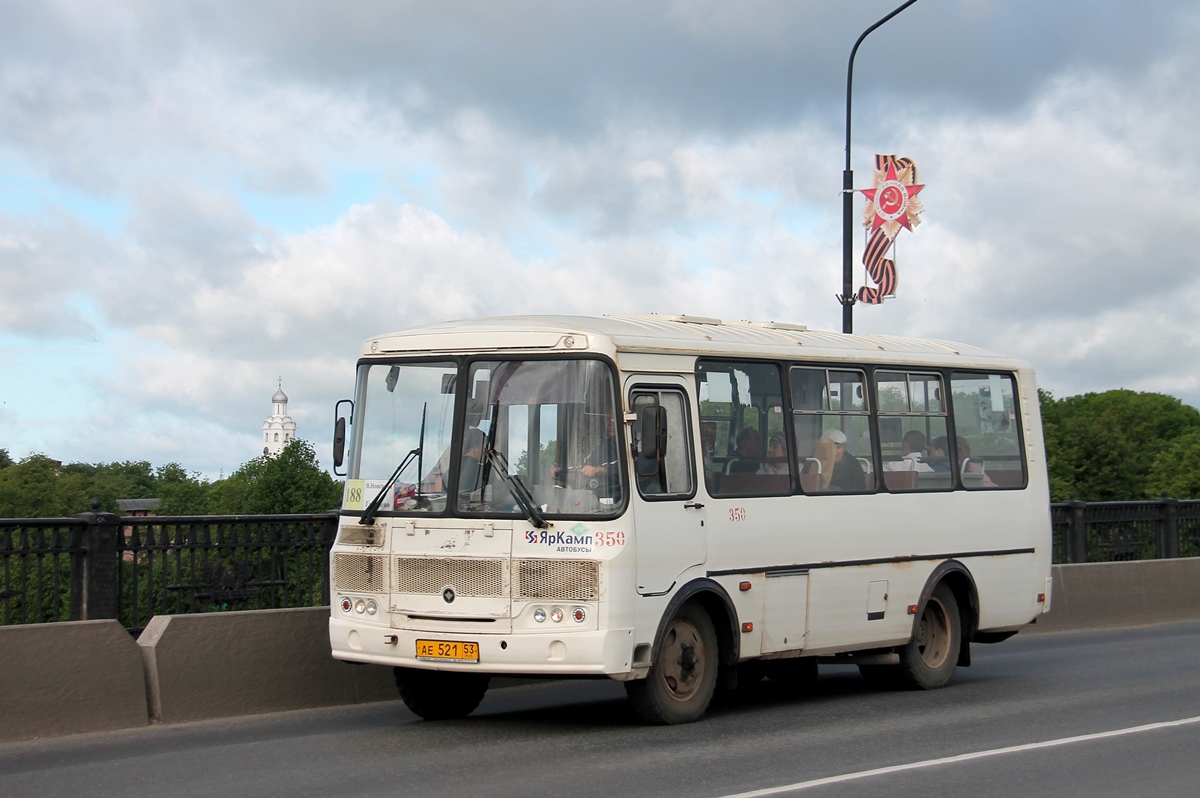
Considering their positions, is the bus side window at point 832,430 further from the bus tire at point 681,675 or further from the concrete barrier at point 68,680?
the concrete barrier at point 68,680

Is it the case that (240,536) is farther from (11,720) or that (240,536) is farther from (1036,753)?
(1036,753)

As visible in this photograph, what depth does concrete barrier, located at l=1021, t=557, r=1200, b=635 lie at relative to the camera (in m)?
19.7

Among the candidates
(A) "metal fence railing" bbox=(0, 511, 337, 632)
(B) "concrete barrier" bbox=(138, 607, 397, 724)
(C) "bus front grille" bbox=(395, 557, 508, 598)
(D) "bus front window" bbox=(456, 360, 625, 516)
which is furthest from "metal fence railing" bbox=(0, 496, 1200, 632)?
(D) "bus front window" bbox=(456, 360, 625, 516)

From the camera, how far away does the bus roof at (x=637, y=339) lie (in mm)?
10531

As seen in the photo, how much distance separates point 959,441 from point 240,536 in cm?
669

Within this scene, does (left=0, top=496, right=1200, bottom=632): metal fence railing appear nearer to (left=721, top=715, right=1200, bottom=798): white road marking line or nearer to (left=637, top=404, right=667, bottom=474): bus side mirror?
(left=637, top=404, right=667, bottom=474): bus side mirror

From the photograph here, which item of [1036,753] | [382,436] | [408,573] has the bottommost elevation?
[1036,753]

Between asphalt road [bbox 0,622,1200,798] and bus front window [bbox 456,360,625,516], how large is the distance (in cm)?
167

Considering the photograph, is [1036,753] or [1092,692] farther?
[1092,692]

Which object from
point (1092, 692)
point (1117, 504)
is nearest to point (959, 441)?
point (1092, 692)

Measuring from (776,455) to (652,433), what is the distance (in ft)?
6.46

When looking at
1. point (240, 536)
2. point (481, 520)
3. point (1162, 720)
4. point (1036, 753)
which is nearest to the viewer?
point (1036, 753)

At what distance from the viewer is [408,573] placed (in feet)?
34.6

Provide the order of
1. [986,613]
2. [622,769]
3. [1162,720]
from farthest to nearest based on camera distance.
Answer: [986,613] → [1162,720] → [622,769]
